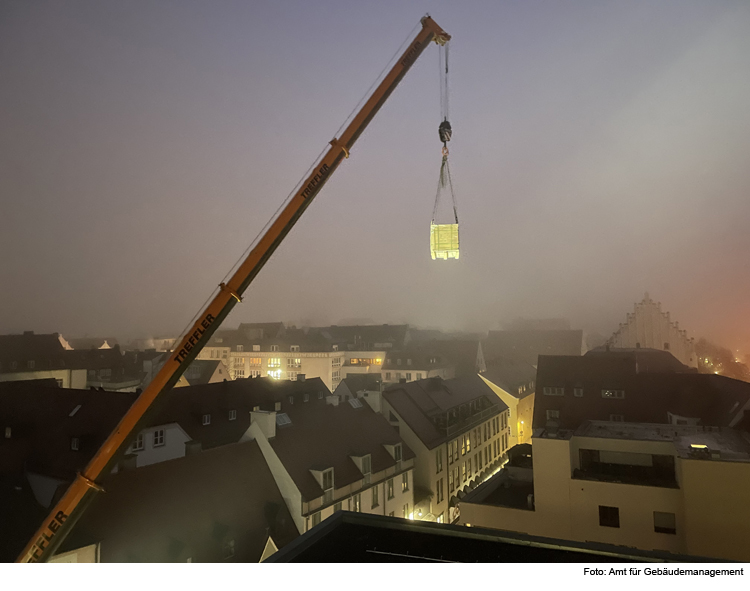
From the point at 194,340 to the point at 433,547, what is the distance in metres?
4.66

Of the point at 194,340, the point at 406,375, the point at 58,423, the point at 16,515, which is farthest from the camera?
the point at 406,375

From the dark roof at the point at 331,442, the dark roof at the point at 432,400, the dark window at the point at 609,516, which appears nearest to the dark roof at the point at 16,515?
the dark roof at the point at 331,442

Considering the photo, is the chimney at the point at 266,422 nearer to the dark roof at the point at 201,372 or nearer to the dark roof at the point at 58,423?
the dark roof at the point at 58,423

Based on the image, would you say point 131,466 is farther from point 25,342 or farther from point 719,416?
point 25,342

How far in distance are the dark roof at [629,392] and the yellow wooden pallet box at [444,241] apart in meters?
10.3

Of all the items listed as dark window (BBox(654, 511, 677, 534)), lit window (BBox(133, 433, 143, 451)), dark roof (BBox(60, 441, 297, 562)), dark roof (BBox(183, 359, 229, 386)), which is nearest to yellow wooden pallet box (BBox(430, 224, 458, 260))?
dark roof (BBox(60, 441, 297, 562))

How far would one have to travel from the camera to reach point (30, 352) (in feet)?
79.5

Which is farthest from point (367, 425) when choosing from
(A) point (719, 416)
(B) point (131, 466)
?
(A) point (719, 416)

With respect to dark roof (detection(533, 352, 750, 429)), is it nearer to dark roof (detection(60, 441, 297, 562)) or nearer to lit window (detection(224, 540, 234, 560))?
dark roof (detection(60, 441, 297, 562))

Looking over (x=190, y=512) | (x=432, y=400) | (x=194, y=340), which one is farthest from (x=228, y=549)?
(x=432, y=400)

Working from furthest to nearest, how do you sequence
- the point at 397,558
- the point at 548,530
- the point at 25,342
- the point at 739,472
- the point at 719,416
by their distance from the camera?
the point at 25,342 → the point at 719,416 → the point at 548,530 → the point at 739,472 → the point at 397,558

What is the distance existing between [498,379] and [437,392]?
7.73m

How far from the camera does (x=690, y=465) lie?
31.7ft

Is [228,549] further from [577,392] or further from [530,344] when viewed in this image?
[530,344]
